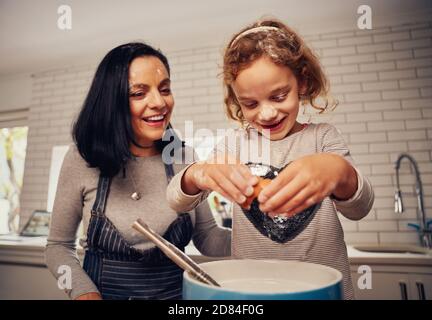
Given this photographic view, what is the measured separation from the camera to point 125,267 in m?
0.73

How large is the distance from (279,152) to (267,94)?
152mm

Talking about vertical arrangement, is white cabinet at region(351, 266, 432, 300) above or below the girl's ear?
below

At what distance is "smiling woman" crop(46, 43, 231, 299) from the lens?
74cm

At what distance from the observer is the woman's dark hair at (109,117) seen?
0.80 m

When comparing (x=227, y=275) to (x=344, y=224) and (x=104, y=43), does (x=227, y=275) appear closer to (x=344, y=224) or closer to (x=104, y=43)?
(x=344, y=224)

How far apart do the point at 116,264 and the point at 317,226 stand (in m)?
0.46

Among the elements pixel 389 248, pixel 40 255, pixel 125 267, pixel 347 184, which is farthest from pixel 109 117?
pixel 389 248

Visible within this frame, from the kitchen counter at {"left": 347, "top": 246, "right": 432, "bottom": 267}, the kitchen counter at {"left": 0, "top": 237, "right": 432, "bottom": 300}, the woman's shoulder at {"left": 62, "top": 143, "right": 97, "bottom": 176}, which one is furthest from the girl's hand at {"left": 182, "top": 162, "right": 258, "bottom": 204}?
the kitchen counter at {"left": 347, "top": 246, "right": 432, "bottom": 267}

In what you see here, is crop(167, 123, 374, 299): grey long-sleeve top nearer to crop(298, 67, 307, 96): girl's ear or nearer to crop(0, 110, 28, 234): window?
crop(298, 67, 307, 96): girl's ear

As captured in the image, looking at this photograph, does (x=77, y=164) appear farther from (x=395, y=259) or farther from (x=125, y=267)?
(x=395, y=259)

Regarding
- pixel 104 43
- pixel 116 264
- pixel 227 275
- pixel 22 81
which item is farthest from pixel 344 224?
pixel 22 81

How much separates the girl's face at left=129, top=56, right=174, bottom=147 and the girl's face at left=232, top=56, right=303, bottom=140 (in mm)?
232

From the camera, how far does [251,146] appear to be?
73cm
